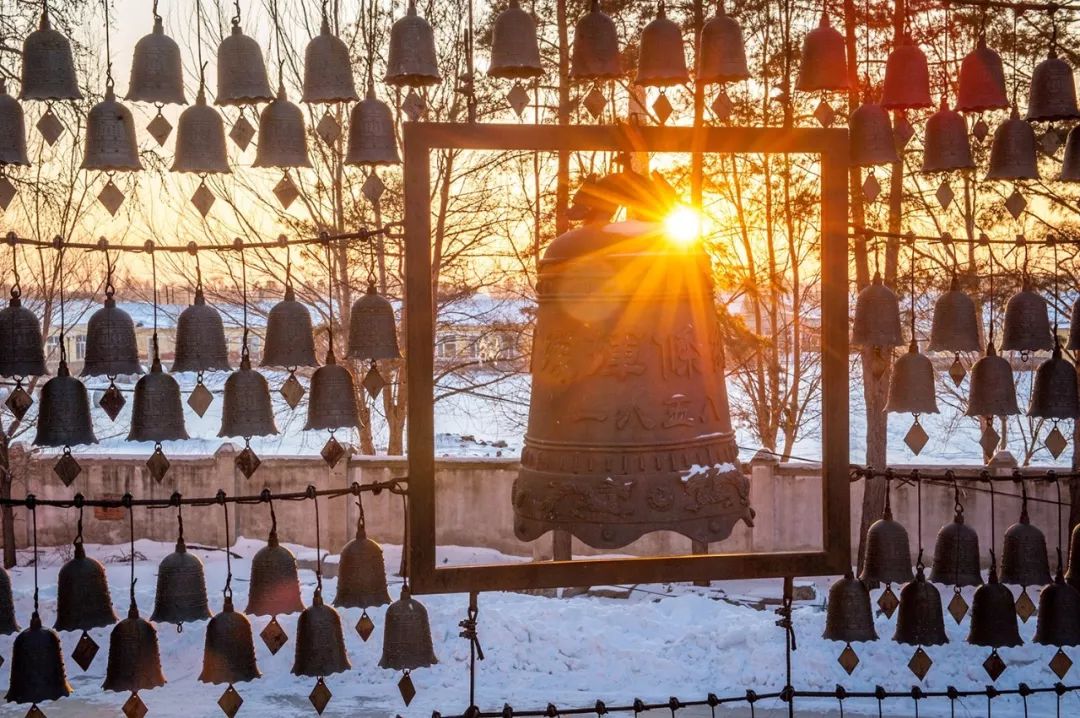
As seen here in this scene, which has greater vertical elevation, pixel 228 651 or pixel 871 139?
pixel 871 139

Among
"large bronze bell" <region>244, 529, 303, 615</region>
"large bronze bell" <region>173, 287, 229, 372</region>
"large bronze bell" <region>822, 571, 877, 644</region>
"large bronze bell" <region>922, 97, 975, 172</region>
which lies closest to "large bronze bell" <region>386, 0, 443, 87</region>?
"large bronze bell" <region>173, 287, 229, 372</region>

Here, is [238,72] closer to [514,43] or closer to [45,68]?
[45,68]

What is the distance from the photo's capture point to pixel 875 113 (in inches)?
188

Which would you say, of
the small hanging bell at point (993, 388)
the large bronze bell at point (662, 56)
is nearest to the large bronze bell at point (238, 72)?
the large bronze bell at point (662, 56)

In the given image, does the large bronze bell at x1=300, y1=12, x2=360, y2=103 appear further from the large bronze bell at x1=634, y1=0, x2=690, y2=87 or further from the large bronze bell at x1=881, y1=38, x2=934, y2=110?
the large bronze bell at x1=881, y1=38, x2=934, y2=110

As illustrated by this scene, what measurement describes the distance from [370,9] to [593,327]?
13.5 m

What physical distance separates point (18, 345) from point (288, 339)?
1.13 meters

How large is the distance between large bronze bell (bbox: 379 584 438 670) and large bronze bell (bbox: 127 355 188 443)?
1196 millimetres

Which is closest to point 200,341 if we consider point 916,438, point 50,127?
point 50,127

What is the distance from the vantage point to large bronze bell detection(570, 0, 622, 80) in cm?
464

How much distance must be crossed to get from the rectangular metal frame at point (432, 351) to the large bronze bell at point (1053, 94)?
47.4 inches

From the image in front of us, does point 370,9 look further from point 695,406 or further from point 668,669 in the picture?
point 695,406

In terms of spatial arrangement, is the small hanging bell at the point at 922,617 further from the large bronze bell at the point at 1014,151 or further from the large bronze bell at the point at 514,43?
the large bronze bell at the point at 514,43

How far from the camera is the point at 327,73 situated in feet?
15.1
